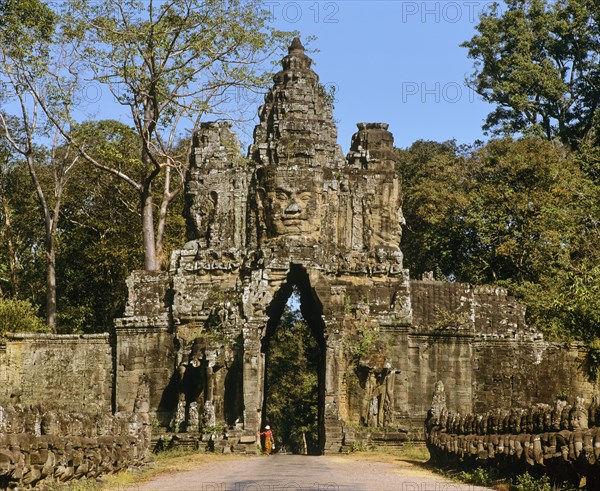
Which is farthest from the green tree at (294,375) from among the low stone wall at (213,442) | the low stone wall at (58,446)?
the low stone wall at (58,446)

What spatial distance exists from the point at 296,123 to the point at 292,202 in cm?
270

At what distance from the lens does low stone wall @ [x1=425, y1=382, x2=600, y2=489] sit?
1739 cm

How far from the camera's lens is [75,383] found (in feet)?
120

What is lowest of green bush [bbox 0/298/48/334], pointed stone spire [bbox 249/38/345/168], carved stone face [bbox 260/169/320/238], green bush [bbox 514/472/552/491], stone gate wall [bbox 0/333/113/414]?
green bush [bbox 514/472/552/491]

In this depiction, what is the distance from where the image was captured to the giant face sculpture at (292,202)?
116ft

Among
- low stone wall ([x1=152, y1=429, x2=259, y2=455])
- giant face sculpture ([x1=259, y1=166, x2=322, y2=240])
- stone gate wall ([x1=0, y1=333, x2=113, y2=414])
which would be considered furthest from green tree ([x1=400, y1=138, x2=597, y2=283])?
stone gate wall ([x1=0, y1=333, x2=113, y2=414])

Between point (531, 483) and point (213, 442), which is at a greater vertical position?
point (213, 442)

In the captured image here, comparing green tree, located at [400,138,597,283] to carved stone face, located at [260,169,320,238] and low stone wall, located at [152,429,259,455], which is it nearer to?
carved stone face, located at [260,169,320,238]

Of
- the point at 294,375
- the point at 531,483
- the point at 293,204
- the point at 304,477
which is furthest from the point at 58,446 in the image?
the point at 294,375

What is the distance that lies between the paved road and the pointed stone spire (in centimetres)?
1105

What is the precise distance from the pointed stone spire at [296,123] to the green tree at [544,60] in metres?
17.7

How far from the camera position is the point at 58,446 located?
62.6 feet

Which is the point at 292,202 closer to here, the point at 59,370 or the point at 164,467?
the point at 59,370

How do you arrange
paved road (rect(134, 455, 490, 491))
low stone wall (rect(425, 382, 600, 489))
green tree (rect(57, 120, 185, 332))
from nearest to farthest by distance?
low stone wall (rect(425, 382, 600, 489)) < paved road (rect(134, 455, 490, 491)) < green tree (rect(57, 120, 185, 332))
